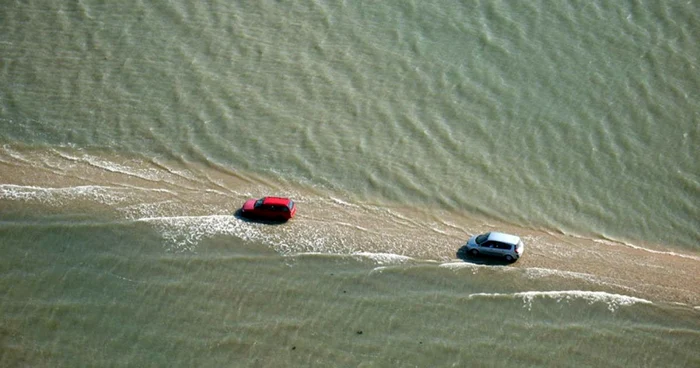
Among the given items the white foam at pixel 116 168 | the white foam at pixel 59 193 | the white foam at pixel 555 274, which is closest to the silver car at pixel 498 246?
the white foam at pixel 555 274

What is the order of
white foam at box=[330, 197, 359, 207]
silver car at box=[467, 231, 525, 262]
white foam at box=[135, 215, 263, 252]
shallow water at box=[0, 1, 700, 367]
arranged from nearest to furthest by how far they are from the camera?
1. shallow water at box=[0, 1, 700, 367]
2. silver car at box=[467, 231, 525, 262]
3. white foam at box=[135, 215, 263, 252]
4. white foam at box=[330, 197, 359, 207]

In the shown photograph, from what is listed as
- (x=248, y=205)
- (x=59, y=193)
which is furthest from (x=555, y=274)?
(x=59, y=193)

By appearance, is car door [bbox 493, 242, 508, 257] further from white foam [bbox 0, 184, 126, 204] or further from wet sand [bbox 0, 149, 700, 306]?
white foam [bbox 0, 184, 126, 204]

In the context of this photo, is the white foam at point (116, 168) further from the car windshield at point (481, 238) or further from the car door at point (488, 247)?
the car door at point (488, 247)

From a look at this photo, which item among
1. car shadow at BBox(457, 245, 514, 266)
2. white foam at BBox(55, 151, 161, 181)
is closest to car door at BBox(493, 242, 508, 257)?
car shadow at BBox(457, 245, 514, 266)

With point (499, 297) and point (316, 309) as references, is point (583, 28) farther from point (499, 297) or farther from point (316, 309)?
point (316, 309)

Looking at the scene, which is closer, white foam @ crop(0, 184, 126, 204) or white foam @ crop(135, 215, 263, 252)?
white foam @ crop(135, 215, 263, 252)
